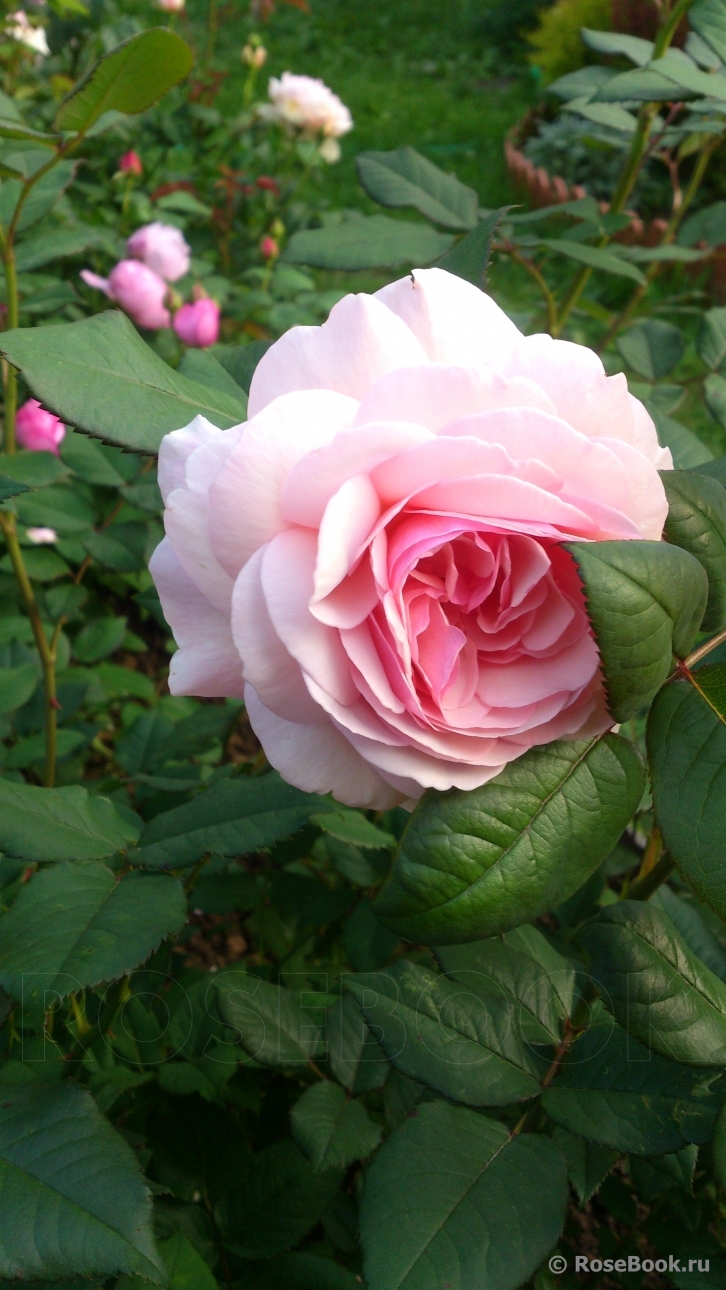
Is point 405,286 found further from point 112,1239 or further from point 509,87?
point 509,87

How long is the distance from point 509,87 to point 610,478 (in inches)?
278

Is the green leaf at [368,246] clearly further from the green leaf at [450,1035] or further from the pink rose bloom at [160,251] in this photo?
the pink rose bloom at [160,251]

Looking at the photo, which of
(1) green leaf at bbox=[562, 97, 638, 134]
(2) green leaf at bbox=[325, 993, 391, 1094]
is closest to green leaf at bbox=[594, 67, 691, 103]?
(1) green leaf at bbox=[562, 97, 638, 134]

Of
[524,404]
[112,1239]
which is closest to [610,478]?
[524,404]

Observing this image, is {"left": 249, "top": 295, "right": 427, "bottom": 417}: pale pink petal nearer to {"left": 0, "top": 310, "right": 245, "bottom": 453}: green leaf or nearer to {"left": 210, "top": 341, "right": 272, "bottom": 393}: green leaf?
{"left": 0, "top": 310, "right": 245, "bottom": 453}: green leaf

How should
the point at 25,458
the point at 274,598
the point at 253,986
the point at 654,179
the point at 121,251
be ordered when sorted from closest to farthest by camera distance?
the point at 274,598
the point at 253,986
the point at 25,458
the point at 121,251
the point at 654,179

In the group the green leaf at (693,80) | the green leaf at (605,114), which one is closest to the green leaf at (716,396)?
the green leaf at (605,114)

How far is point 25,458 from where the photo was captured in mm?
973

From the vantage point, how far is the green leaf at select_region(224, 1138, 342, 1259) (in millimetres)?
729

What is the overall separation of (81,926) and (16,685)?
1.91 feet

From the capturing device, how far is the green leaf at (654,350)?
1.24 m

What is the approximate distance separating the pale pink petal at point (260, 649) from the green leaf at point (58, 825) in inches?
10.3

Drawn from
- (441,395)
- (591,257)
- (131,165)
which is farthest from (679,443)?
(131,165)

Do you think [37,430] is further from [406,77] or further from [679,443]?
[406,77]
